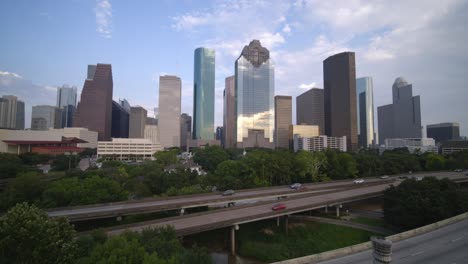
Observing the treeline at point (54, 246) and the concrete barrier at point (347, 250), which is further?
the concrete barrier at point (347, 250)

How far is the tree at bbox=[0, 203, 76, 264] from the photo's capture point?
59.0ft

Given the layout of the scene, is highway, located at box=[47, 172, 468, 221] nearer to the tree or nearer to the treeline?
the treeline

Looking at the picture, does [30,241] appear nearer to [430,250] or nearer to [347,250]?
[347,250]

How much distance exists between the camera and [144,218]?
41594 mm

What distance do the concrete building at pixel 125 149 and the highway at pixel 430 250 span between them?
17100 cm

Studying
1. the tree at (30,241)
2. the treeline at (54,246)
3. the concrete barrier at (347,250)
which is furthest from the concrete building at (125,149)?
the concrete barrier at (347,250)

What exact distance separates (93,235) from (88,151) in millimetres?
199469

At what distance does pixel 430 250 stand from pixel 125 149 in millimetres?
182585

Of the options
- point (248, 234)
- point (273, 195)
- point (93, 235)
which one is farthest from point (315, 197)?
point (93, 235)

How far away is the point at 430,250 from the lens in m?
23.9

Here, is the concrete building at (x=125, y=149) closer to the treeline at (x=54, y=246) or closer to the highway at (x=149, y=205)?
the highway at (x=149, y=205)

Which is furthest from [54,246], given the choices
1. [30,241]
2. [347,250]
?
[347,250]

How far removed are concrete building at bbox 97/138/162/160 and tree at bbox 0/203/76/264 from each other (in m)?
164

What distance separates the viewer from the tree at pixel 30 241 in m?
18.0
